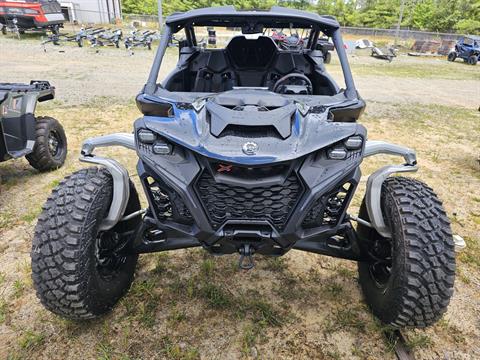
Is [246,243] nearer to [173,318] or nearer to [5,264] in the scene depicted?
[173,318]

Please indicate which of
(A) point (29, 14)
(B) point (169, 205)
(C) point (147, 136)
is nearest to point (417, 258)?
(B) point (169, 205)

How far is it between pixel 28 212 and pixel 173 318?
2149mm

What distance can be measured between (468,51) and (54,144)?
24.2m

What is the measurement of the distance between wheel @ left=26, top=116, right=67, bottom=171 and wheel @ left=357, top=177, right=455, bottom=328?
12.5ft

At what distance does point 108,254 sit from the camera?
7.99ft

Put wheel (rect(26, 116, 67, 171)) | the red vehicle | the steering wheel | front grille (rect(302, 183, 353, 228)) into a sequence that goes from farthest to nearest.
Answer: the red vehicle → wheel (rect(26, 116, 67, 171)) → the steering wheel → front grille (rect(302, 183, 353, 228))

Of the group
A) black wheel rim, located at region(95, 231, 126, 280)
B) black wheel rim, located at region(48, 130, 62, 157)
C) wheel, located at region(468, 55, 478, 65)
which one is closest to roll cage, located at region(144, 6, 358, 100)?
black wheel rim, located at region(95, 231, 126, 280)

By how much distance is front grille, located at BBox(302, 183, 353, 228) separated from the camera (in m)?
2.05

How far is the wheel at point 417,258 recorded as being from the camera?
6.63 feet

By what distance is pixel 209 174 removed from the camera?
6.43ft

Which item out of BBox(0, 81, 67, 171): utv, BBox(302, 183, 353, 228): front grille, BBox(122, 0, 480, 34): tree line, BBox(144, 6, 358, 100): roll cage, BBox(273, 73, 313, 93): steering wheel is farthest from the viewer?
BBox(122, 0, 480, 34): tree line

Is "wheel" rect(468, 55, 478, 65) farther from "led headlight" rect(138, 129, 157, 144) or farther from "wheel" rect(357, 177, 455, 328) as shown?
"led headlight" rect(138, 129, 157, 144)

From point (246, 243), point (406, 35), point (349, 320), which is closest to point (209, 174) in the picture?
point (246, 243)

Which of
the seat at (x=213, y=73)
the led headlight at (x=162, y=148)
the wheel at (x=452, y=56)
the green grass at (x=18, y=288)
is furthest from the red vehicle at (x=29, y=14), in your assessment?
the wheel at (x=452, y=56)
